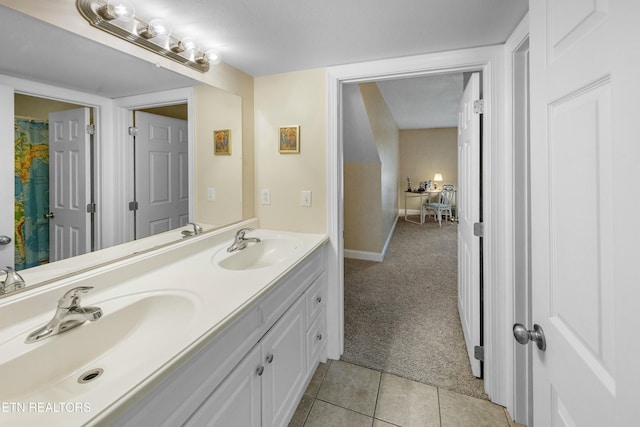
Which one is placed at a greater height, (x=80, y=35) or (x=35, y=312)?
(x=80, y=35)

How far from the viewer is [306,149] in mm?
2027

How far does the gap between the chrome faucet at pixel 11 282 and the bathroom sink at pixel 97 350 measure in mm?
177

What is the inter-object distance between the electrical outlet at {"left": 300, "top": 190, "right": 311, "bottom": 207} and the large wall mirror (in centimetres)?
52

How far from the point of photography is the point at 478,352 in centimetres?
183

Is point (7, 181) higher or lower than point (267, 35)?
lower

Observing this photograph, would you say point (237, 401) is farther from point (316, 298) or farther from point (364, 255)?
point (364, 255)

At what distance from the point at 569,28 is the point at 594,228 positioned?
1.39ft

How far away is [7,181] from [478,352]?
7.81 ft

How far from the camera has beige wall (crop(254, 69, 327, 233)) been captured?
1989 mm

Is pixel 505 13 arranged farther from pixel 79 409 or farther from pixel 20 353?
pixel 20 353

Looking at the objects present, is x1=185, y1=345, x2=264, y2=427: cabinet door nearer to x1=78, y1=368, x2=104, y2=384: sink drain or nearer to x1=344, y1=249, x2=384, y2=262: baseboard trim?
x1=78, y1=368, x2=104, y2=384: sink drain

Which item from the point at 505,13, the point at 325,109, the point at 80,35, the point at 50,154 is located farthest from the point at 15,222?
the point at 505,13

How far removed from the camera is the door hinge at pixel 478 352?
1.82 m

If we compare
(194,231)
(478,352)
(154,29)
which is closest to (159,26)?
(154,29)
